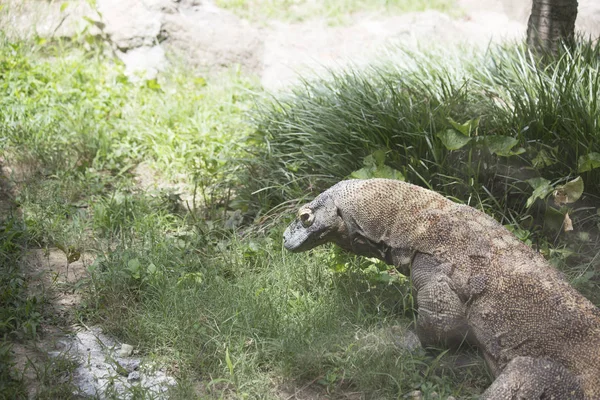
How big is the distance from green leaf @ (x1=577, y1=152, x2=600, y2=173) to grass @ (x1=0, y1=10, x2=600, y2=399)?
9cm

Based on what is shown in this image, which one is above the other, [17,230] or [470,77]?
[470,77]

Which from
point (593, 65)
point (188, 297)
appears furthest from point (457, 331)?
point (593, 65)

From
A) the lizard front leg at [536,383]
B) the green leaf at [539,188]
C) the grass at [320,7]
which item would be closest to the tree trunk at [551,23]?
the green leaf at [539,188]

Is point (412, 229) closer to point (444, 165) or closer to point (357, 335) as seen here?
point (357, 335)

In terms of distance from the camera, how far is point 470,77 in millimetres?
5223

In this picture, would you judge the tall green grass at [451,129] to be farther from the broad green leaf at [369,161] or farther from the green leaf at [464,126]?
the broad green leaf at [369,161]

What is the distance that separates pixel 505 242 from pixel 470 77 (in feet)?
7.61

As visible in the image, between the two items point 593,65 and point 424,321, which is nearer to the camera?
point 424,321

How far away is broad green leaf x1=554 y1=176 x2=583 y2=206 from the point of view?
4098 millimetres

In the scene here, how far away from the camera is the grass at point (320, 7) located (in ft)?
28.7

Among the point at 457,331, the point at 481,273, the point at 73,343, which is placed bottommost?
the point at 73,343

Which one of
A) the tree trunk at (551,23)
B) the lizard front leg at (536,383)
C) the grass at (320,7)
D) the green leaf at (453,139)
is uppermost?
the tree trunk at (551,23)

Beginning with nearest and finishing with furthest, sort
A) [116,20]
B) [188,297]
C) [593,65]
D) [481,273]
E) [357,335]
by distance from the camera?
[481,273] → [357,335] → [188,297] → [593,65] → [116,20]

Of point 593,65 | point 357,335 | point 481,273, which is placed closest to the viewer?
point 481,273
